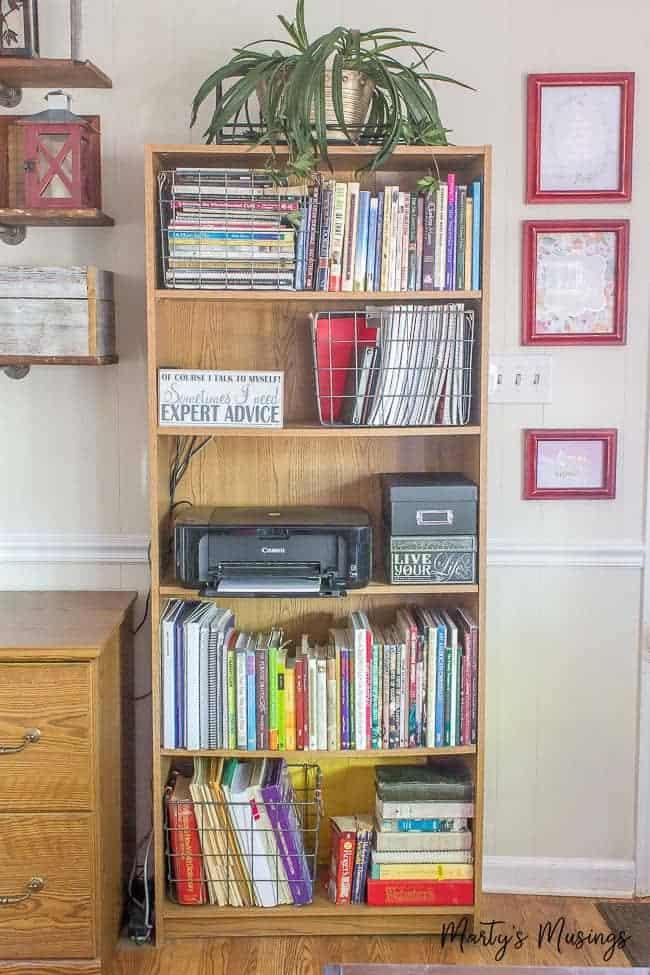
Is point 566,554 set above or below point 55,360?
below

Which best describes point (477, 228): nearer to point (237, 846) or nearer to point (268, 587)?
point (268, 587)

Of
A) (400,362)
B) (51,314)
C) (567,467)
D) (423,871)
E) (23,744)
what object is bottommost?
(423,871)

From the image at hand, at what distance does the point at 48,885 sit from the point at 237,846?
0.46 meters

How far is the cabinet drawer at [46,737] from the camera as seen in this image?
7.49 ft

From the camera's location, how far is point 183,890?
261cm

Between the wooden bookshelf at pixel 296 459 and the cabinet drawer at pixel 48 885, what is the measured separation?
25 cm

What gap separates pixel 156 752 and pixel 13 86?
1.65 m

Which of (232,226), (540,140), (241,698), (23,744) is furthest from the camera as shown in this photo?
(540,140)

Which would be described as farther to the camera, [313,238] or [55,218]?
[55,218]

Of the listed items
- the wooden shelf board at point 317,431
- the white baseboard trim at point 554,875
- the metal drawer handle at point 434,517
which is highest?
the wooden shelf board at point 317,431

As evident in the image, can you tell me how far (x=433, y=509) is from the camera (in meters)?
2.48

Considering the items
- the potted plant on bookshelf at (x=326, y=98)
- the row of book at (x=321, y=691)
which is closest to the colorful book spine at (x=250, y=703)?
the row of book at (x=321, y=691)

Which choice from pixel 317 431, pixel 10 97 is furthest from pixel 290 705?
pixel 10 97

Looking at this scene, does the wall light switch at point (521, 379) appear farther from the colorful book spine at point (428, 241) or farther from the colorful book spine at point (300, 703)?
the colorful book spine at point (300, 703)
